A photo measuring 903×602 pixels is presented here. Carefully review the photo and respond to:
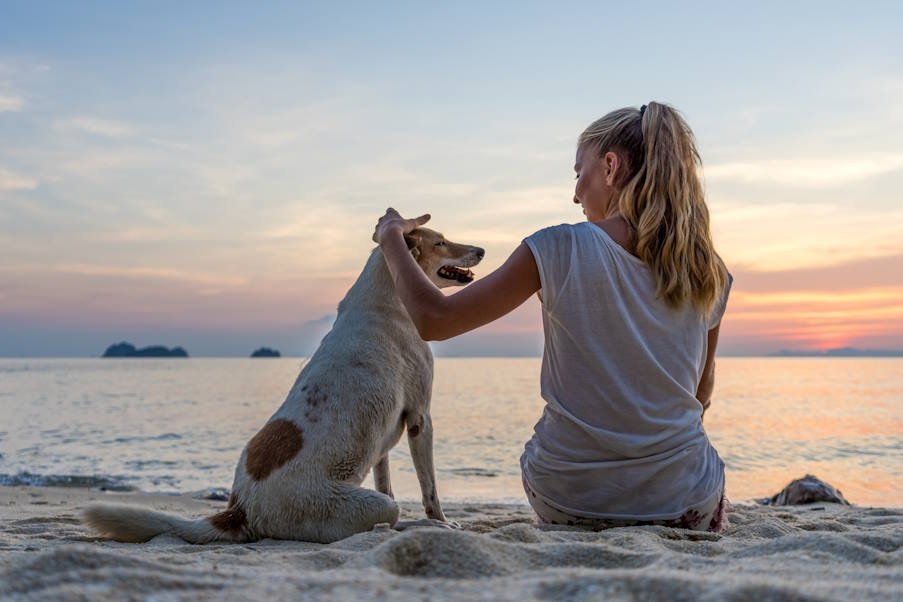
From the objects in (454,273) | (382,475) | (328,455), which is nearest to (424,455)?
(382,475)

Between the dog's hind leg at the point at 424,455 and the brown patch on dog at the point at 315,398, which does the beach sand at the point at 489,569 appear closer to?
the brown patch on dog at the point at 315,398

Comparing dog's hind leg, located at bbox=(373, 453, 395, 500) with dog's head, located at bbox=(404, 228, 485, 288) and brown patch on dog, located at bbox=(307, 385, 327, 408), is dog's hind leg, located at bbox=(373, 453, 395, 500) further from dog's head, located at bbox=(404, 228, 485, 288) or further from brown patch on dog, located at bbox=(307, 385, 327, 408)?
dog's head, located at bbox=(404, 228, 485, 288)

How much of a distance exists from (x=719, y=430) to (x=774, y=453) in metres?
3.97

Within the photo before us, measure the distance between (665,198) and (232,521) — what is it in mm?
2861

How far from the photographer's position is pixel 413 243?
18.6 ft

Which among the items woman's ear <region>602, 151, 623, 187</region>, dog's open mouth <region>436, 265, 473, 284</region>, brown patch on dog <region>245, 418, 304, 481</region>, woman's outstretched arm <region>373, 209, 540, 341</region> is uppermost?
woman's ear <region>602, 151, 623, 187</region>

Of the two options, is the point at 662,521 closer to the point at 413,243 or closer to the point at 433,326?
the point at 433,326

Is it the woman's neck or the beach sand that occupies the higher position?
the woman's neck

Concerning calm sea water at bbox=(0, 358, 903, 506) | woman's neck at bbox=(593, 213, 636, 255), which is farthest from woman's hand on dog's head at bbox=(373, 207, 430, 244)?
calm sea water at bbox=(0, 358, 903, 506)

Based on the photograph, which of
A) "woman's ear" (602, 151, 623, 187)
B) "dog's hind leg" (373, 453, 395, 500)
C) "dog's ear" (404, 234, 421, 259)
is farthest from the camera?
"dog's ear" (404, 234, 421, 259)

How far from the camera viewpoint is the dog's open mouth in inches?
233

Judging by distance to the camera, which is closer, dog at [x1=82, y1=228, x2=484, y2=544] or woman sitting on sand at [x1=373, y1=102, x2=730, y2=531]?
woman sitting on sand at [x1=373, y1=102, x2=730, y2=531]

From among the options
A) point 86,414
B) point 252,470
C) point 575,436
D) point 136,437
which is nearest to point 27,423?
point 86,414

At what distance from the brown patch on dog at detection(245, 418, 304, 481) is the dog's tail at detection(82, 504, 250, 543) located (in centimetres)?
25
